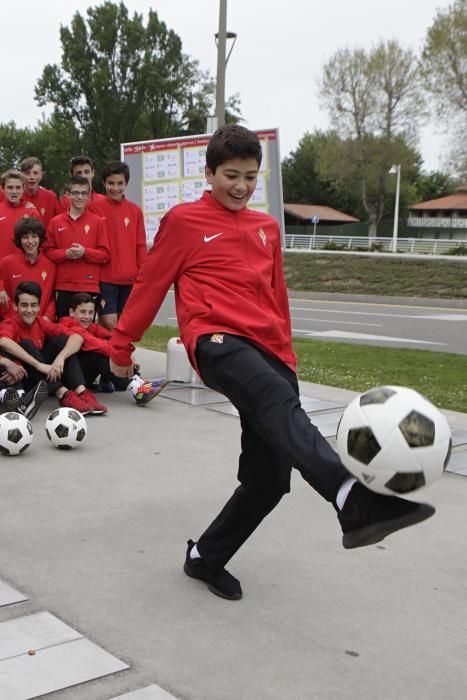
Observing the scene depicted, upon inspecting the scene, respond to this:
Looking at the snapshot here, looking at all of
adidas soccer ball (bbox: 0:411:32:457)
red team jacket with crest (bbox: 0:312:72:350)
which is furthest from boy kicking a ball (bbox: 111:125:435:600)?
red team jacket with crest (bbox: 0:312:72:350)

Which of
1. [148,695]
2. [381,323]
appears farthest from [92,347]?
[381,323]

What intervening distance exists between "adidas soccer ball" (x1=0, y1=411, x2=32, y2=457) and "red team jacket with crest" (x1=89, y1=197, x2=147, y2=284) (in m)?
2.71

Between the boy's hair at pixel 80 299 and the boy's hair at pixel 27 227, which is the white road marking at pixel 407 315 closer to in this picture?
the boy's hair at pixel 80 299

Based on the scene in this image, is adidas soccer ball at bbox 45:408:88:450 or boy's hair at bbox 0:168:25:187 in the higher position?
boy's hair at bbox 0:168:25:187

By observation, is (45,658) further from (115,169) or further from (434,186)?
(434,186)

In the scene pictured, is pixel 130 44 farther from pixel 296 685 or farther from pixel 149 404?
pixel 296 685

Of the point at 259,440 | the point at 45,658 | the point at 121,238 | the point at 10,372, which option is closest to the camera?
the point at 45,658

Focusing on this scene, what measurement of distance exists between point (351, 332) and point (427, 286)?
30.9 feet

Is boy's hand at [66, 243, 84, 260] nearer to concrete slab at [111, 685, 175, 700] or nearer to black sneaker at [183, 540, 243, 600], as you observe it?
black sneaker at [183, 540, 243, 600]

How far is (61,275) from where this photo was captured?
7664mm

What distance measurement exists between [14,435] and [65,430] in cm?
35

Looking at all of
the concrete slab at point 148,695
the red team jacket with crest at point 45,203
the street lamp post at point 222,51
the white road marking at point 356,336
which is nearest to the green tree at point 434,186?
the street lamp post at point 222,51

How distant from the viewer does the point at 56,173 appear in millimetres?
56406

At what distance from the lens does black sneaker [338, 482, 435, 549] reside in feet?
8.55
